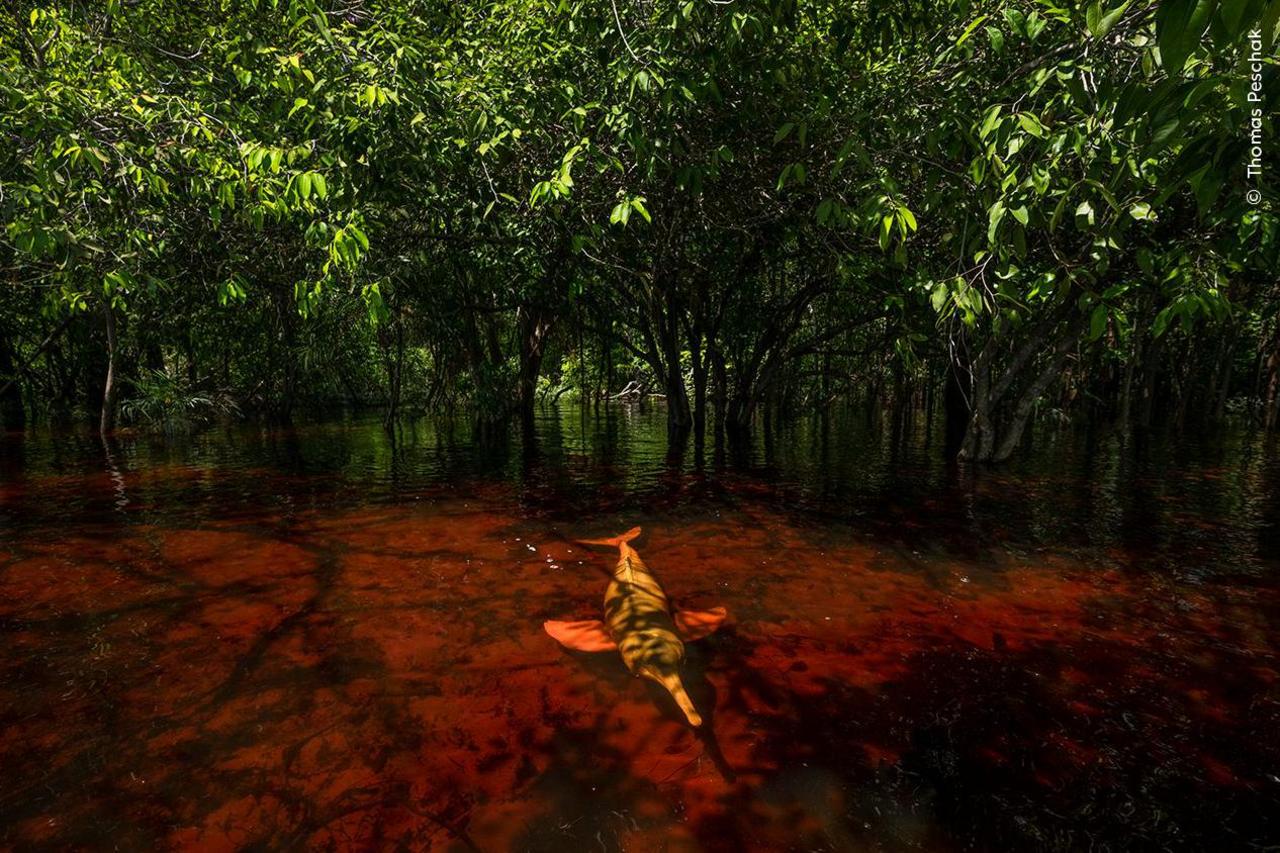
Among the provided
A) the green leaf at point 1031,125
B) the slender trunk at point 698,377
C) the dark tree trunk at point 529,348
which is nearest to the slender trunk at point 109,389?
the dark tree trunk at point 529,348

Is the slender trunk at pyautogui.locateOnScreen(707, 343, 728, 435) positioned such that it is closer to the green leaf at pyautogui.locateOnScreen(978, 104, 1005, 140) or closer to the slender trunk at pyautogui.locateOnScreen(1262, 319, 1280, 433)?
the green leaf at pyautogui.locateOnScreen(978, 104, 1005, 140)

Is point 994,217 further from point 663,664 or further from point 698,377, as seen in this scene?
point 698,377

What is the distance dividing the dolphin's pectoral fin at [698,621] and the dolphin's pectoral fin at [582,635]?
20.3 inches

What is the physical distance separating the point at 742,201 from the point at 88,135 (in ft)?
26.1

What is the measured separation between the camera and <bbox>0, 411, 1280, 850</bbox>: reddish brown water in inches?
96.2

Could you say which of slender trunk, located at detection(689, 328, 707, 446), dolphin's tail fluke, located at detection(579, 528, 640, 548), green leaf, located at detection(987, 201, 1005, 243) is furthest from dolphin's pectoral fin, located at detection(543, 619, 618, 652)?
slender trunk, located at detection(689, 328, 707, 446)

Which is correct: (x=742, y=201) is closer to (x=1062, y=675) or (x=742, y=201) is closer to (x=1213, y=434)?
(x=1062, y=675)

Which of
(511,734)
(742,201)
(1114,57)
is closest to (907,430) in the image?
(742,201)

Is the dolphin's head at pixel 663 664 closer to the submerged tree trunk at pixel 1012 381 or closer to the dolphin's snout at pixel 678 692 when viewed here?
the dolphin's snout at pixel 678 692

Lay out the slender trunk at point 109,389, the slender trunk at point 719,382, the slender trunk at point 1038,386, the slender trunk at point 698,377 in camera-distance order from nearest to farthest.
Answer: the slender trunk at point 1038,386, the slender trunk at point 109,389, the slender trunk at point 698,377, the slender trunk at point 719,382

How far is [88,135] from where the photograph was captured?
5590 millimetres

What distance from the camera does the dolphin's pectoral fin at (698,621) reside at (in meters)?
3.99

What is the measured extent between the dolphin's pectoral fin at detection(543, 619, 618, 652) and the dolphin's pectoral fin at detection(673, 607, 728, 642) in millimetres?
517

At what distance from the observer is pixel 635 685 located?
342cm
